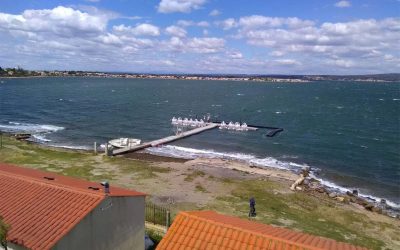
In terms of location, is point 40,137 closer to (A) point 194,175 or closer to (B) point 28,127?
(B) point 28,127

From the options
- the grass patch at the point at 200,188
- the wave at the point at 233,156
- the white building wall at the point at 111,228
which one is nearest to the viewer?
the white building wall at the point at 111,228

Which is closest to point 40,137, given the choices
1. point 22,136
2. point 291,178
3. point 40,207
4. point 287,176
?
point 22,136

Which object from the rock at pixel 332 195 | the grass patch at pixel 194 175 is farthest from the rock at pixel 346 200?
the grass patch at pixel 194 175

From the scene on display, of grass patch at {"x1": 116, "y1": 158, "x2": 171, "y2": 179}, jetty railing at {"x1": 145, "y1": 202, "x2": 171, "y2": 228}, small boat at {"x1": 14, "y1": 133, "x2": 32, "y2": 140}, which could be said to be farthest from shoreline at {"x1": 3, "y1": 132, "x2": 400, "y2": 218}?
jetty railing at {"x1": 145, "y1": 202, "x2": 171, "y2": 228}

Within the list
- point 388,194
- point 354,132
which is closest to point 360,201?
point 388,194

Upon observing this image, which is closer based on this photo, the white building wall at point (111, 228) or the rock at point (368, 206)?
the white building wall at point (111, 228)

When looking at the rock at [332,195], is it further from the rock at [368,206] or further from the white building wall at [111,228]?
the white building wall at [111,228]

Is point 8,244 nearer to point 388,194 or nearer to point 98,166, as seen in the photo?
point 98,166
